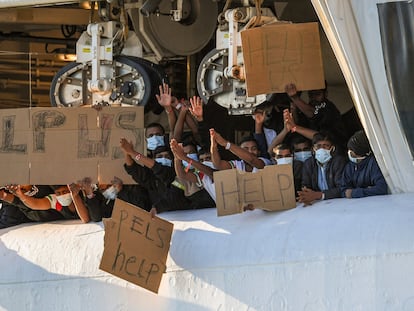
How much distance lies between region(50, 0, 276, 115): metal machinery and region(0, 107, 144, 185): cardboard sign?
0.75m

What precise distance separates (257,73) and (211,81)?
1214 mm

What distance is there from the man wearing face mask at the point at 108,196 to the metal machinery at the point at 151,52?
0.97 m

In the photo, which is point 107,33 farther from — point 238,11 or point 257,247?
point 257,247

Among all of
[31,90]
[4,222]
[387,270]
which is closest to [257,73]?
[387,270]

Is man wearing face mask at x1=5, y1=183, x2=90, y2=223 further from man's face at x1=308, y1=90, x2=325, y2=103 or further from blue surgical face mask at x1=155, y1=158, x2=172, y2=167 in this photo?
man's face at x1=308, y1=90, x2=325, y2=103

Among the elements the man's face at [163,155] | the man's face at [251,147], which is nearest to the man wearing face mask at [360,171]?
the man's face at [251,147]

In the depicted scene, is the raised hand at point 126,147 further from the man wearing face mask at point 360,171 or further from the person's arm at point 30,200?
the man wearing face mask at point 360,171

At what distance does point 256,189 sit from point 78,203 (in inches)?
72.5

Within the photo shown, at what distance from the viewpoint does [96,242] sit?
7.84 meters

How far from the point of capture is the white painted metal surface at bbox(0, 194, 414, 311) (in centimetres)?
612

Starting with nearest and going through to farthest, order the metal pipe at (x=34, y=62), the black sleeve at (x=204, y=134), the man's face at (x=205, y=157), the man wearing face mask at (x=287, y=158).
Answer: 1. the man wearing face mask at (x=287, y=158)
2. the man's face at (x=205, y=157)
3. the black sleeve at (x=204, y=134)
4. the metal pipe at (x=34, y=62)

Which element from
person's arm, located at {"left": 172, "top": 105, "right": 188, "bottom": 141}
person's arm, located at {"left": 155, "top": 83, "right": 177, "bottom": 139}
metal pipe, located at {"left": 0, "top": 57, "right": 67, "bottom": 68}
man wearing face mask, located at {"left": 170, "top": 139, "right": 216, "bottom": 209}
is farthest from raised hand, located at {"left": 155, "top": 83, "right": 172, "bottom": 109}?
metal pipe, located at {"left": 0, "top": 57, "right": 67, "bottom": 68}

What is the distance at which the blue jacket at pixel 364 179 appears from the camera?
6.89m

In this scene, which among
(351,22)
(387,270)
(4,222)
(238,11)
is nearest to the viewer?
(387,270)
